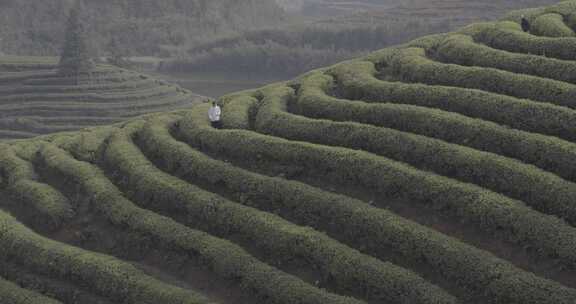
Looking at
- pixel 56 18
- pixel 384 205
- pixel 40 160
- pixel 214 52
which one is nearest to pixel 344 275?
pixel 384 205

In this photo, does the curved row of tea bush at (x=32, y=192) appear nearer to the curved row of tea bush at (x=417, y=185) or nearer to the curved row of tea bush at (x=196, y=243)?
the curved row of tea bush at (x=196, y=243)

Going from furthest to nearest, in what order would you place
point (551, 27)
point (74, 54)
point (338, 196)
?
point (74, 54)
point (551, 27)
point (338, 196)

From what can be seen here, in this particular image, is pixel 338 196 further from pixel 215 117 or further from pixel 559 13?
pixel 559 13

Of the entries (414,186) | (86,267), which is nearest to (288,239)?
(414,186)

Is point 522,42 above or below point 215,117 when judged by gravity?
above

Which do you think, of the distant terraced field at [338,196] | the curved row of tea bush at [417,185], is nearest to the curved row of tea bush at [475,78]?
the distant terraced field at [338,196]

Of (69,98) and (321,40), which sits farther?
(321,40)

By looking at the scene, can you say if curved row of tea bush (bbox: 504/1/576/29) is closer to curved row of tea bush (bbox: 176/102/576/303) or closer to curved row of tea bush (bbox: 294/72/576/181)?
curved row of tea bush (bbox: 294/72/576/181)
